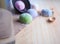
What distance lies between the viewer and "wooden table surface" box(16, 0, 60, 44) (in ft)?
2.94

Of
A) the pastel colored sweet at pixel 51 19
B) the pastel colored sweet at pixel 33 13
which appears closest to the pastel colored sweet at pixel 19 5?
the pastel colored sweet at pixel 33 13

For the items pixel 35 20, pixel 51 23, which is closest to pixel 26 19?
pixel 35 20

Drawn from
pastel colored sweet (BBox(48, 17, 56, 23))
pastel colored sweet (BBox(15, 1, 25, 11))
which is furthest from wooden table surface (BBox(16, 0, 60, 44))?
pastel colored sweet (BBox(15, 1, 25, 11))

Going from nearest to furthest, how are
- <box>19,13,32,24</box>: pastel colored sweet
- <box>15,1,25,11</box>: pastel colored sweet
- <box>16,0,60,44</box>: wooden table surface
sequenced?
<box>16,0,60,44</box>: wooden table surface < <box>19,13,32,24</box>: pastel colored sweet < <box>15,1,25,11</box>: pastel colored sweet

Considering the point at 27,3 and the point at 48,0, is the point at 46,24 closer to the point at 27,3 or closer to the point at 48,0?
the point at 27,3

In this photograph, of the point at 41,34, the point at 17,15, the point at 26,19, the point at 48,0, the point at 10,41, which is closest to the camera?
the point at 10,41

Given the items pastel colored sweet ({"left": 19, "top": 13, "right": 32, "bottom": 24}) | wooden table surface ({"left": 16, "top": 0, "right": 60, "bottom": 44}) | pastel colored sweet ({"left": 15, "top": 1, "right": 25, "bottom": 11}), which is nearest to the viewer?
wooden table surface ({"left": 16, "top": 0, "right": 60, "bottom": 44})

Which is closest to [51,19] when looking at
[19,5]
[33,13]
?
[33,13]

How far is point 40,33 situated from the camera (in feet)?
3.23

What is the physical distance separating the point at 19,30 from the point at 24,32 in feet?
0.13

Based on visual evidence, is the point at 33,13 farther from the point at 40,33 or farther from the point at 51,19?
the point at 40,33

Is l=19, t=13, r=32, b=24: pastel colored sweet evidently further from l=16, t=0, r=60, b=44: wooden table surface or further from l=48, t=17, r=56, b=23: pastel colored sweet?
l=48, t=17, r=56, b=23: pastel colored sweet

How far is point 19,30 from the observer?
994 mm

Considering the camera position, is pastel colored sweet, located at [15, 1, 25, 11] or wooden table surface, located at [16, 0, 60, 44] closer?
wooden table surface, located at [16, 0, 60, 44]
